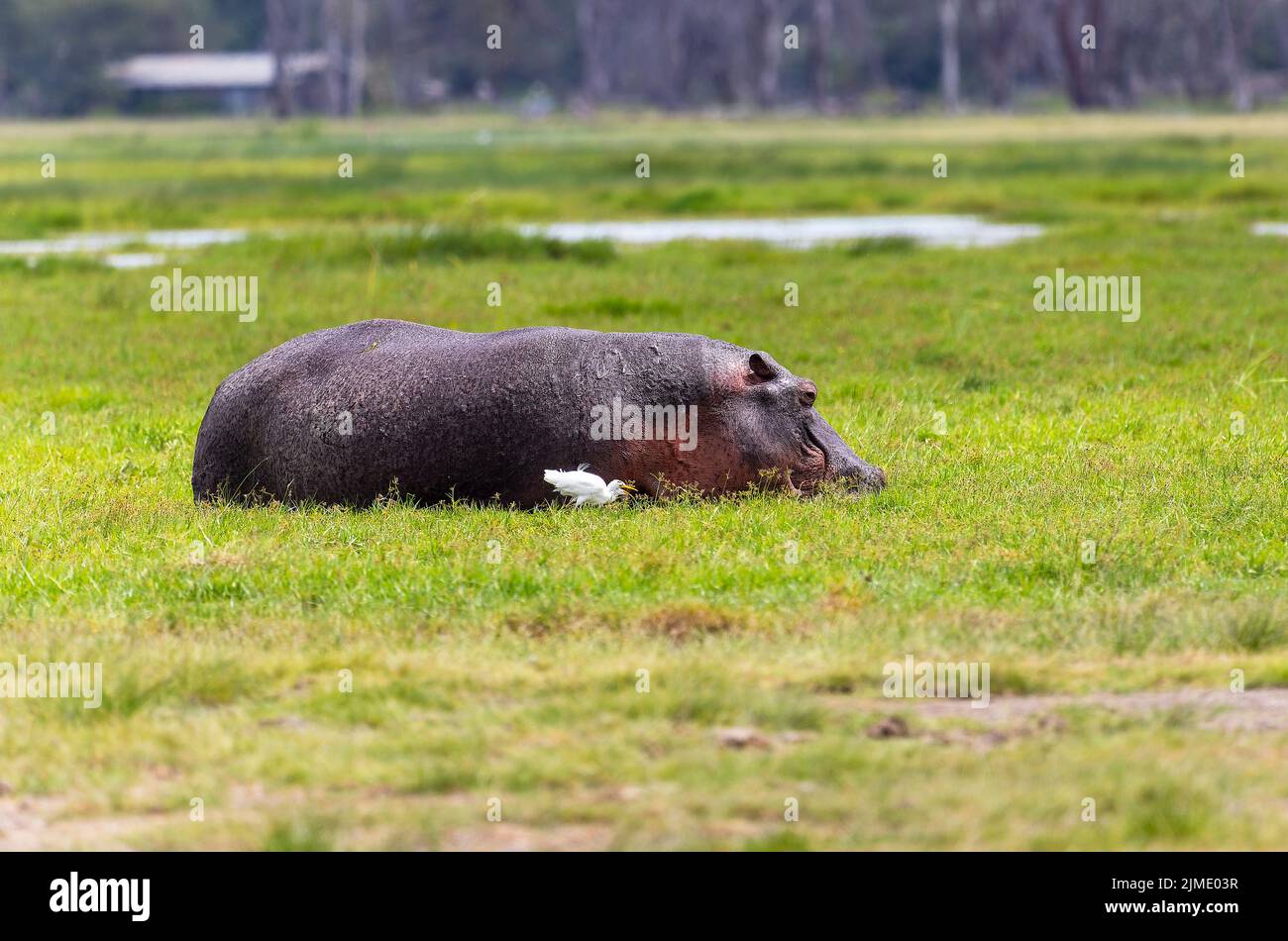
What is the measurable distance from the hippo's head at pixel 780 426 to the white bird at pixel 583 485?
68 centimetres

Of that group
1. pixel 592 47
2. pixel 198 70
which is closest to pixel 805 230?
pixel 592 47

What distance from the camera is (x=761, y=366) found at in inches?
344

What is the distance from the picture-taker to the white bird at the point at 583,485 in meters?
8.31

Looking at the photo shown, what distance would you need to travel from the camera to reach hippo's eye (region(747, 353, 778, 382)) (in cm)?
872

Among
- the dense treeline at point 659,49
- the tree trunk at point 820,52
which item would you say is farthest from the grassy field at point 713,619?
the dense treeline at point 659,49

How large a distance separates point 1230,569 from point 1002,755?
8.56 feet

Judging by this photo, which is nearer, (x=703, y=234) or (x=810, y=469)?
(x=810, y=469)

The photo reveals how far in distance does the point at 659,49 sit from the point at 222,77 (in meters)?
22.9

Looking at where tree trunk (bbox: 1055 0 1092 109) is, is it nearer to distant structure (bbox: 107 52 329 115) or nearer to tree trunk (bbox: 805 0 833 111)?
tree trunk (bbox: 805 0 833 111)

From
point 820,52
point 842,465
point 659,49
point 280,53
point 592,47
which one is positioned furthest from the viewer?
point 659,49

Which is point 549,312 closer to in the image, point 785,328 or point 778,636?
point 785,328

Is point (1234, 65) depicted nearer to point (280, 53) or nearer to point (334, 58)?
point (334, 58)

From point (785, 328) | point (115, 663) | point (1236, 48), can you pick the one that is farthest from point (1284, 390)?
point (1236, 48)

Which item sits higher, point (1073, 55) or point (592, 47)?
point (592, 47)
